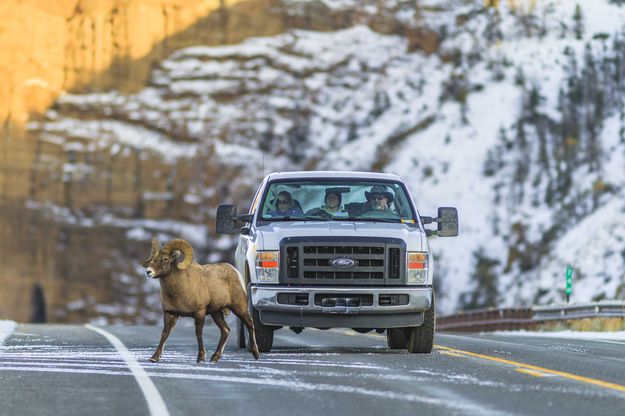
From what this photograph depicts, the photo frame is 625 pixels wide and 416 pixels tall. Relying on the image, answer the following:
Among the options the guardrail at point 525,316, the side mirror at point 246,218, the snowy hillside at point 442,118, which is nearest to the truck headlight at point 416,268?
the side mirror at point 246,218

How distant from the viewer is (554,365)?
1430 cm

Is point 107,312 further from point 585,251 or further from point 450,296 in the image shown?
point 585,251

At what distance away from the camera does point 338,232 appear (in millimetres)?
16047

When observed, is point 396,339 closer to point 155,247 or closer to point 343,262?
point 343,262

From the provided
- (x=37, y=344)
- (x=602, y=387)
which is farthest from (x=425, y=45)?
(x=602, y=387)

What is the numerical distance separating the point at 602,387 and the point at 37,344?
9.74 m

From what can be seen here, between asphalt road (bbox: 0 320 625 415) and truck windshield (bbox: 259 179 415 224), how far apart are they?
5.28 ft

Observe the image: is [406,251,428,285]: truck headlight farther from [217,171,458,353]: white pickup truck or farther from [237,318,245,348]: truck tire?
[237,318,245,348]: truck tire

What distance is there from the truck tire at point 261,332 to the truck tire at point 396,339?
181 cm

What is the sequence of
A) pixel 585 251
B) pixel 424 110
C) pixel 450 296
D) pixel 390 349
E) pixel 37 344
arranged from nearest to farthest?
1. pixel 390 349
2. pixel 37 344
3. pixel 585 251
4. pixel 450 296
5. pixel 424 110

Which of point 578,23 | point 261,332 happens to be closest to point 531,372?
point 261,332

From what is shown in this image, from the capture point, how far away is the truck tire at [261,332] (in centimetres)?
1619

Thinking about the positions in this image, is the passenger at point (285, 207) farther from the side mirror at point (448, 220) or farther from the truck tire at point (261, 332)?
the side mirror at point (448, 220)

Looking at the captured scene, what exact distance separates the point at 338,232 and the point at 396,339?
218cm
